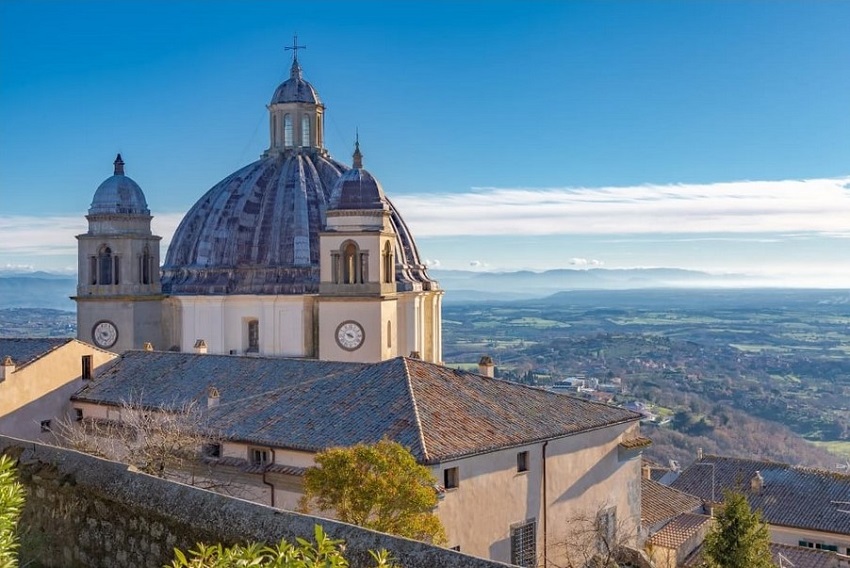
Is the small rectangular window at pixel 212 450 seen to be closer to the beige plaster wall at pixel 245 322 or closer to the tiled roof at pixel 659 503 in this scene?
the tiled roof at pixel 659 503

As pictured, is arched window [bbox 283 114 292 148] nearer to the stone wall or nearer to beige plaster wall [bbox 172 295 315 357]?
beige plaster wall [bbox 172 295 315 357]

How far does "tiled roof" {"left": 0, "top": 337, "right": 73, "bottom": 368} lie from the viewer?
3722 cm

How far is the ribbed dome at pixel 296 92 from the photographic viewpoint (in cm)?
5419

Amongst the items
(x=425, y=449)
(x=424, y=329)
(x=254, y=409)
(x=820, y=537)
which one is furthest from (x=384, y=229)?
(x=820, y=537)

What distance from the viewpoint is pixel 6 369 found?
35.0 m

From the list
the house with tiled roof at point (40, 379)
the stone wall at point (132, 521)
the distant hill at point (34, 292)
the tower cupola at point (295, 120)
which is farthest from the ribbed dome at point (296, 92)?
the distant hill at point (34, 292)

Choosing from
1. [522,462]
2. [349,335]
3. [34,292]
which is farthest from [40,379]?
[34,292]

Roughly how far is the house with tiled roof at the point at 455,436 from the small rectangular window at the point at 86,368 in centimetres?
296

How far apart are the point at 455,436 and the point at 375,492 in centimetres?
643

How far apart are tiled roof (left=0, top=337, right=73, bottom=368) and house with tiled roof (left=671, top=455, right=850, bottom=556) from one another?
3307 cm

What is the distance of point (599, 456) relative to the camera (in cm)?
3231

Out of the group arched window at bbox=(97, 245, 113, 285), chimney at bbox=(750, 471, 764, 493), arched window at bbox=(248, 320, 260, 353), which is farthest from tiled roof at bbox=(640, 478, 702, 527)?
arched window at bbox=(97, 245, 113, 285)

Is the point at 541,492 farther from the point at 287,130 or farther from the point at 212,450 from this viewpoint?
the point at 287,130

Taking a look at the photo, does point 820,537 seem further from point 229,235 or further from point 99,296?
point 99,296
